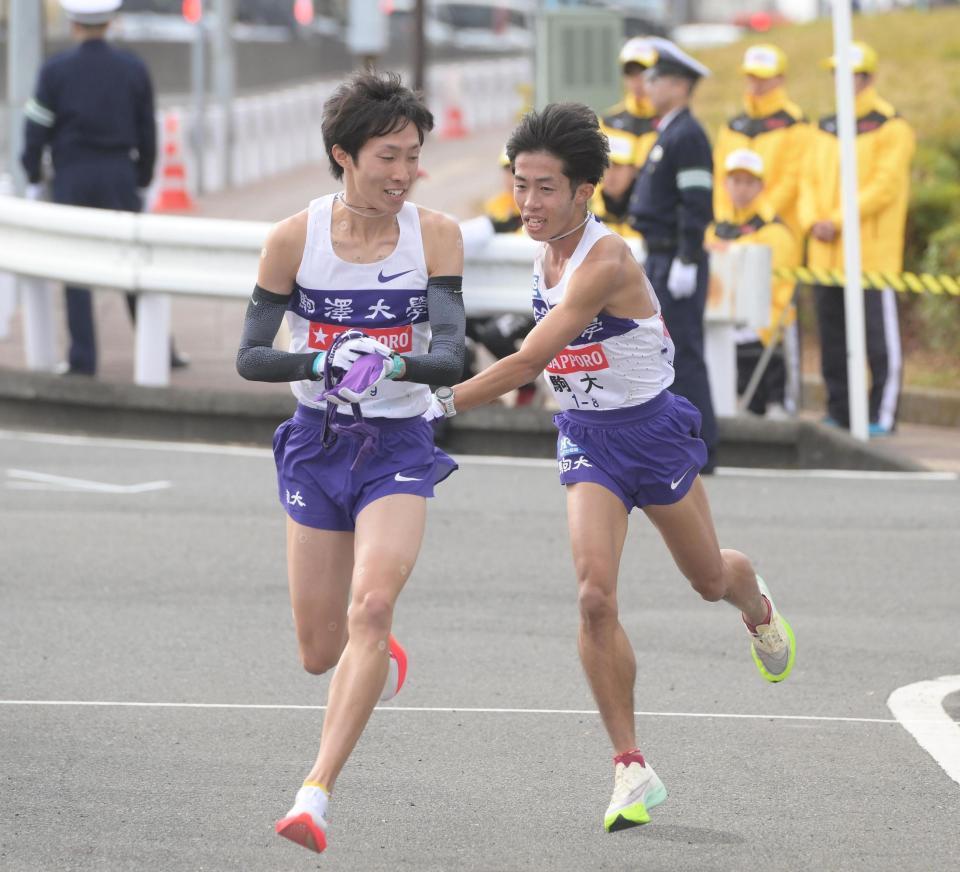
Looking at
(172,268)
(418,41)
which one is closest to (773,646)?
(172,268)

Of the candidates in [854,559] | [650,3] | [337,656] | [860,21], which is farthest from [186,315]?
[650,3]

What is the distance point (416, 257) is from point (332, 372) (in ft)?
1.62

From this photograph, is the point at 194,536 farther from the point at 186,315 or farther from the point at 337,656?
→ the point at 186,315

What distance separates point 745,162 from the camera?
1270 cm

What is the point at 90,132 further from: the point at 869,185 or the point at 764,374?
the point at 869,185

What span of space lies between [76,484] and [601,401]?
5.67m

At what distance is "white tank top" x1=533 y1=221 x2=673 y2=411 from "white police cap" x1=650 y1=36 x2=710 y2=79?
16.2 ft

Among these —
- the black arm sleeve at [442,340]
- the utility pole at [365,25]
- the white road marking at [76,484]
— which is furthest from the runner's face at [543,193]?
the utility pole at [365,25]

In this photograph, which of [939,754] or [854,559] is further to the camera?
[854,559]

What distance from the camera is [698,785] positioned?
19.6 feet

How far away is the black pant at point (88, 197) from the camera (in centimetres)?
1319

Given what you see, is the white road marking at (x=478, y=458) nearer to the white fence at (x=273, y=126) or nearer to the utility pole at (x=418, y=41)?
the white fence at (x=273, y=126)

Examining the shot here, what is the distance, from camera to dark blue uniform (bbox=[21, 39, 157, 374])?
42.6 feet

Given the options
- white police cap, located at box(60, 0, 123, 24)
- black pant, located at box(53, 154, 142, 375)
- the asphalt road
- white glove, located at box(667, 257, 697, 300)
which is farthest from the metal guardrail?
the asphalt road
